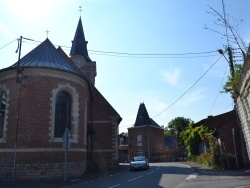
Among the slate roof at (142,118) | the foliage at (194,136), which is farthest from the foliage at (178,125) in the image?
the foliage at (194,136)

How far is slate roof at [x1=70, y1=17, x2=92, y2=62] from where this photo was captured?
42.2m

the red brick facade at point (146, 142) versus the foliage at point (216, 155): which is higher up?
Result: the red brick facade at point (146, 142)

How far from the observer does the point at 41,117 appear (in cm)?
1841

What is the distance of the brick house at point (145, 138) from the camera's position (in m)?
55.0

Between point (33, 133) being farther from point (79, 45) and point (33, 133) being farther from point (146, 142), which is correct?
point (146, 142)

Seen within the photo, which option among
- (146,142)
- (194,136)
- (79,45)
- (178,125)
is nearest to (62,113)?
(194,136)

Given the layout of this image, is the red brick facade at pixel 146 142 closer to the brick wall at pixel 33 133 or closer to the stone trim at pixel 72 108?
the stone trim at pixel 72 108

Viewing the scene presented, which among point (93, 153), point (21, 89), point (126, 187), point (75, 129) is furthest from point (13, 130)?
point (93, 153)

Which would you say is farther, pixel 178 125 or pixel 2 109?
pixel 178 125

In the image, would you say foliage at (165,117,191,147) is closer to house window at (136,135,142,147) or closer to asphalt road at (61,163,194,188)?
house window at (136,135,142,147)

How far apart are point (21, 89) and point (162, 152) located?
1859 inches

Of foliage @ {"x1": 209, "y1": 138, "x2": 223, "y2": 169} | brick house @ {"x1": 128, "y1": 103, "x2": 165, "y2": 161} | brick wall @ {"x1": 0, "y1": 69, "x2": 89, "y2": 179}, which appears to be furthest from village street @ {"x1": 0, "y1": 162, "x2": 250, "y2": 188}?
brick house @ {"x1": 128, "y1": 103, "x2": 165, "y2": 161}

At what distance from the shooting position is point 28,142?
1788 centimetres

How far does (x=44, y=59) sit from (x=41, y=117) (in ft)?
15.0
